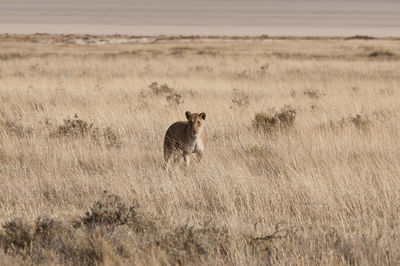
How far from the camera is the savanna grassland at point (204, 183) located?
15.8 ft

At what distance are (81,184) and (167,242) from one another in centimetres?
250

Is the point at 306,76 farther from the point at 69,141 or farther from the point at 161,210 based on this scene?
the point at 161,210

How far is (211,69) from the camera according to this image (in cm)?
2605

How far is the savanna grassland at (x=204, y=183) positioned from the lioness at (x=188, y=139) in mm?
236

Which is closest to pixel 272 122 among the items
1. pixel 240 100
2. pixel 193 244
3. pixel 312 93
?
pixel 240 100

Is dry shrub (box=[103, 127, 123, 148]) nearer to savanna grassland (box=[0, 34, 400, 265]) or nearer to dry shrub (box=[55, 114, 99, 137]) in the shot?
savanna grassland (box=[0, 34, 400, 265])

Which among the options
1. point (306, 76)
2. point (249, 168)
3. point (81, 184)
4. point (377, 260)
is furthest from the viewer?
point (306, 76)

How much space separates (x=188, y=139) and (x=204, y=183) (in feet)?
2.79

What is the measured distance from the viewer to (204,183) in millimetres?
7020

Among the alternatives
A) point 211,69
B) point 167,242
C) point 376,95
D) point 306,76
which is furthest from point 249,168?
point 211,69

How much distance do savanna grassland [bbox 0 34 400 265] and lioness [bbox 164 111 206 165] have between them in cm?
24

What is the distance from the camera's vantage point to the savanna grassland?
481cm

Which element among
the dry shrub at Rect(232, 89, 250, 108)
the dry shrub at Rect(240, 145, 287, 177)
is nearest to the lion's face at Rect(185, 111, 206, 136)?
the dry shrub at Rect(240, 145, 287, 177)

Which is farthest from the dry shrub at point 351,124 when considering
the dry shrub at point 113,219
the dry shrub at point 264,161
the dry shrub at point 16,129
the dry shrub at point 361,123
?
the dry shrub at point 113,219
